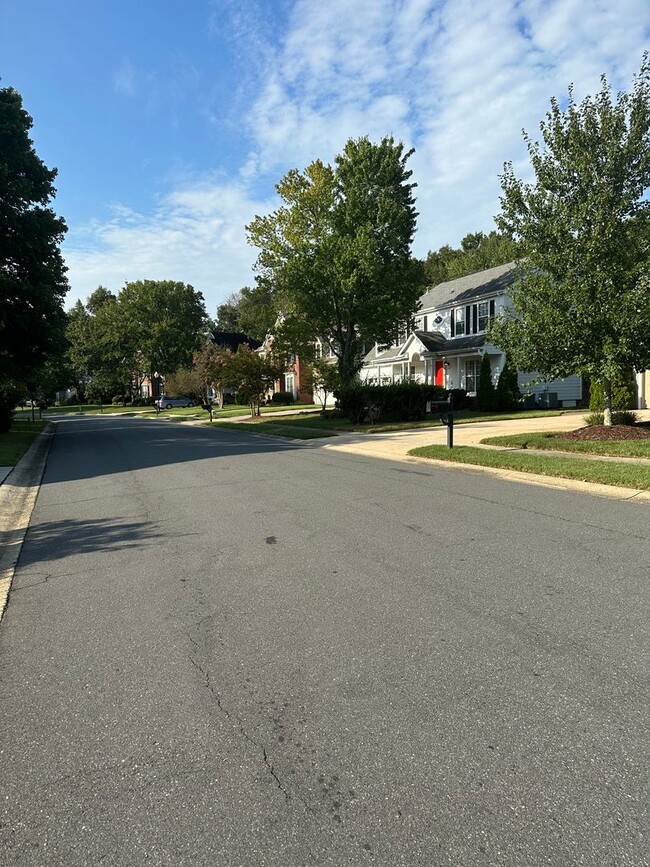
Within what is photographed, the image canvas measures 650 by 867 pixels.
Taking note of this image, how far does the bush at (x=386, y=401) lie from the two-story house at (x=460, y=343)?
22.1 feet

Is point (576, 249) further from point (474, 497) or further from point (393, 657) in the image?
point (393, 657)

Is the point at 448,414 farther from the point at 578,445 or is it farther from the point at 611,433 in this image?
the point at 611,433

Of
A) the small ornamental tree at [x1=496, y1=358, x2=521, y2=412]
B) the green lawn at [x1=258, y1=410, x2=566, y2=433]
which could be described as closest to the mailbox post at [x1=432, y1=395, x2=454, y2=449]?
the green lawn at [x1=258, y1=410, x2=566, y2=433]

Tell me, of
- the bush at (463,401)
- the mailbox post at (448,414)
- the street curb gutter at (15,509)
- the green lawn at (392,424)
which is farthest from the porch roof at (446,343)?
the street curb gutter at (15,509)

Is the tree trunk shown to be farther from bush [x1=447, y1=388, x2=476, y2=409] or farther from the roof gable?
the roof gable

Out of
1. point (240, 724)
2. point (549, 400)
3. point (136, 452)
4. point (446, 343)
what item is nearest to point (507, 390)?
point (549, 400)

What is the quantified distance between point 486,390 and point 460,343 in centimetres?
576

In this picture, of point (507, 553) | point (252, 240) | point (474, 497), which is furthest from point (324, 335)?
point (507, 553)

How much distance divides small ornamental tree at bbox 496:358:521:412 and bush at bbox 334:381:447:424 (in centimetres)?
408

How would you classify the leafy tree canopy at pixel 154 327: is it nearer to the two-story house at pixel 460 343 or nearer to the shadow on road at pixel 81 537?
the two-story house at pixel 460 343

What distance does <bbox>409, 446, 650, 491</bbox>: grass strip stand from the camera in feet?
31.3

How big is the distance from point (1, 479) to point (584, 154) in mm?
15724

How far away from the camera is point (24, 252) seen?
21875 mm

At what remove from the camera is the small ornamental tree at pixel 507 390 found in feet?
93.5
